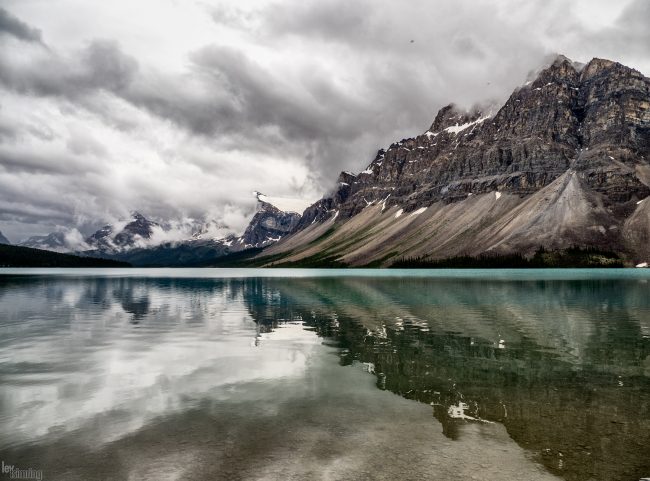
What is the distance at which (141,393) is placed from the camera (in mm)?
23641

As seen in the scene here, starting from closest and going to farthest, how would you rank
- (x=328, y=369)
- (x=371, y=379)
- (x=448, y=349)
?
1. (x=371, y=379)
2. (x=328, y=369)
3. (x=448, y=349)

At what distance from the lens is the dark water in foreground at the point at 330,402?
14859 mm

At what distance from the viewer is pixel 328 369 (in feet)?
93.7

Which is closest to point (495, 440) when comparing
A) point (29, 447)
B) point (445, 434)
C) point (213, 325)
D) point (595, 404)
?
point (445, 434)

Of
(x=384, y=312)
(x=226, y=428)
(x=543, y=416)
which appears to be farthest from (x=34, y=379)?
(x=384, y=312)

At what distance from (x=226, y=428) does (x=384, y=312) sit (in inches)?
1692

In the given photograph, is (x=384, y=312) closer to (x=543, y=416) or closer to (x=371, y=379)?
(x=371, y=379)

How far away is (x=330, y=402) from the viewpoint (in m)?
21.7

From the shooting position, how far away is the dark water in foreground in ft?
48.8

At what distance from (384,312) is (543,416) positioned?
4047 cm

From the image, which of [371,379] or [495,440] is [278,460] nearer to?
[495,440]

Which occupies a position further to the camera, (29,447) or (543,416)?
(543,416)

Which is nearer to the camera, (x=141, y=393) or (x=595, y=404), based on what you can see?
(x=595, y=404)

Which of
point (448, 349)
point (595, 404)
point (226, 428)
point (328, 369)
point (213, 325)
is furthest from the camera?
point (213, 325)
